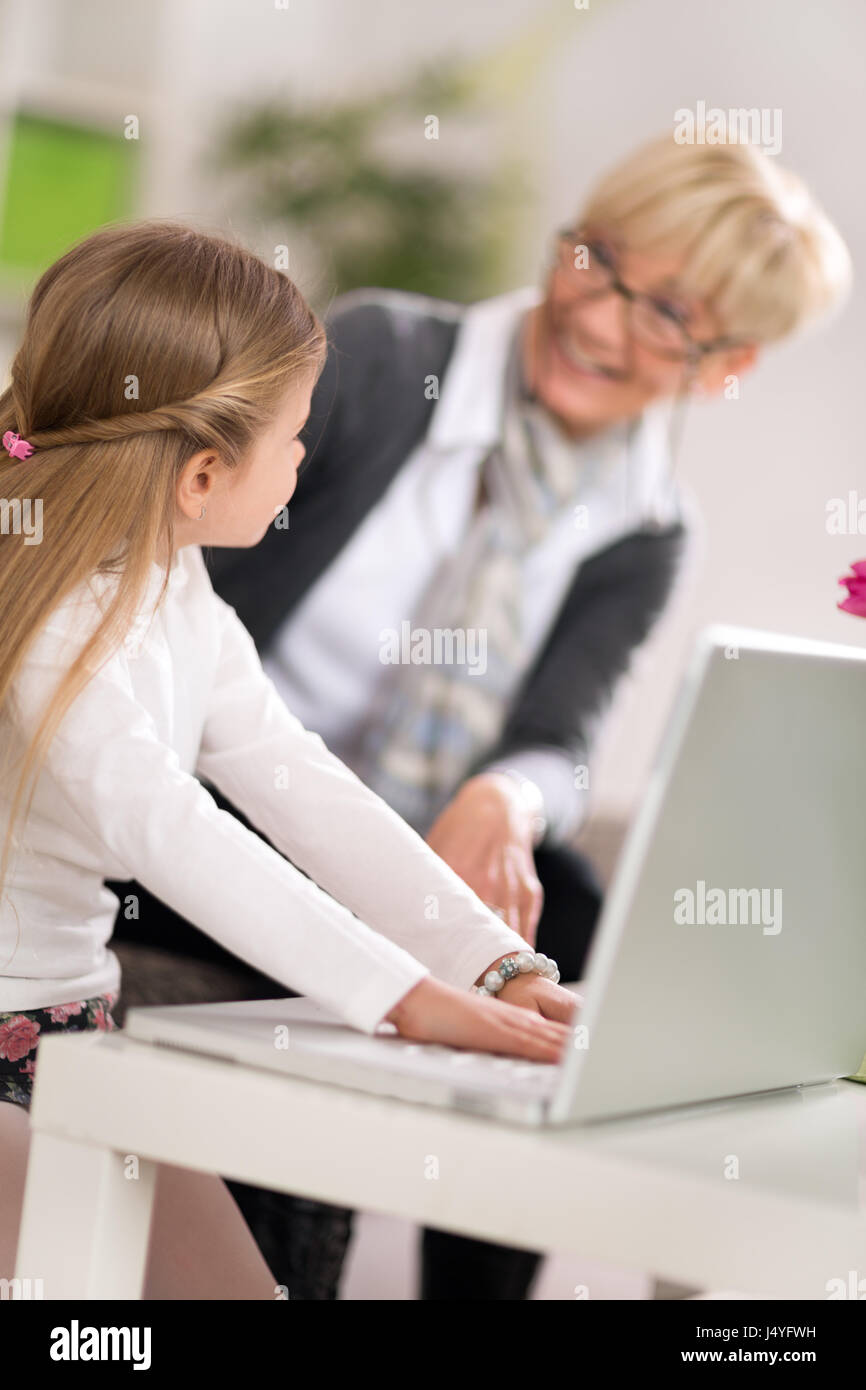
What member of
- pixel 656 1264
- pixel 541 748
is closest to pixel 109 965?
pixel 656 1264

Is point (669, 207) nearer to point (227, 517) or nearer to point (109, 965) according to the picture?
point (227, 517)

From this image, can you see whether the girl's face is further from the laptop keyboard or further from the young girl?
the laptop keyboard

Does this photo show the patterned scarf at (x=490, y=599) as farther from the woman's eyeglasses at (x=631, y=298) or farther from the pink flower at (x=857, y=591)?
the pink flower at (x=857, y=591)

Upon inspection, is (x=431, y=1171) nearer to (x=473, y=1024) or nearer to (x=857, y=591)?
(x=473, y=1024)

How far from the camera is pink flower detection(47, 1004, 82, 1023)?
0.97 metres

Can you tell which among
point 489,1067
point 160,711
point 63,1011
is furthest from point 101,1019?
point 489,1067

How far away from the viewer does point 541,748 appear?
1675 mm

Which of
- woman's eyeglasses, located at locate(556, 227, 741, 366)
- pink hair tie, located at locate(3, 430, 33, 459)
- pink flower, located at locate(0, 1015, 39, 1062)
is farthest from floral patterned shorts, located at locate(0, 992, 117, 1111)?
woman's eyeglasses, located at locate(556, 227, 741, 366)

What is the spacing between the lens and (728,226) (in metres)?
1.76

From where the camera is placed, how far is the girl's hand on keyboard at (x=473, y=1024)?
692 mm

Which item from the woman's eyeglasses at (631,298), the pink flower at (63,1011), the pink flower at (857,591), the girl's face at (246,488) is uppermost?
the woman's eyeglasses at (631,298)

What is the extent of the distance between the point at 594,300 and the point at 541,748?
1.82 feet

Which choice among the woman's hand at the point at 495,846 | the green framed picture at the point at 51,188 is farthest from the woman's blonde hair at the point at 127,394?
the green framed picture at the point at 51,188

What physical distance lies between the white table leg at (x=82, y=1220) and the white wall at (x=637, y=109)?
2.24 m
